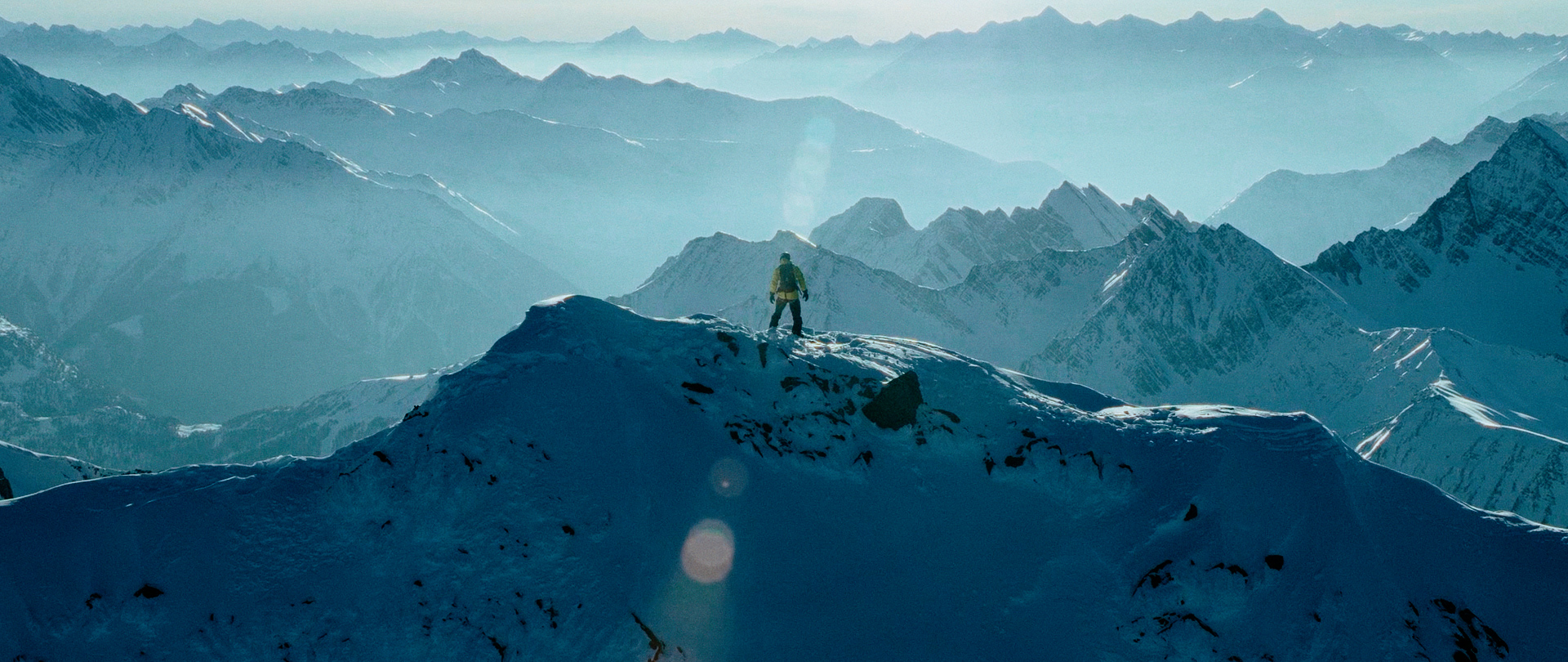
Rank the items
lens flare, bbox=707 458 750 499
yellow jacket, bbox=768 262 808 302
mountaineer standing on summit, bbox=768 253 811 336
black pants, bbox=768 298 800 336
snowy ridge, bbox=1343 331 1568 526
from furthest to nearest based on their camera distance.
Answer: snowy ridge, bbox=1343 331 1568 526 < black pants, bbox=768 298 800 336 < yellow jacket, bbox=768 262 808 302 < mountaineer standing on summit, bbox=768 253 811 336 < lens flare, bbox=707 458 750 499

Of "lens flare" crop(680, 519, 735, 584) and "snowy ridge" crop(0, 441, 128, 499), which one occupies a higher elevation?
"lens flare" crop(680, 519, 735, 584)

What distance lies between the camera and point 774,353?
44.9 m

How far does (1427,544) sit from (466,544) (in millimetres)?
36237

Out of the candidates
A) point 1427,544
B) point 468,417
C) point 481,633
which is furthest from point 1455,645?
point 468,417

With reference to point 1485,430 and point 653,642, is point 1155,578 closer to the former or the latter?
point 653,642

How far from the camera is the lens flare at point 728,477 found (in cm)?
3962

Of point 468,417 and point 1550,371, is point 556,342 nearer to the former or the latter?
point 468,417

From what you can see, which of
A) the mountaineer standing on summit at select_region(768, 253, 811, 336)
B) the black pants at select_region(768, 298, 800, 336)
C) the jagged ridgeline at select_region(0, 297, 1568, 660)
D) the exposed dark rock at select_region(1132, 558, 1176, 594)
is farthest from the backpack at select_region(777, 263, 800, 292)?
the exposed dark rock at select_region(1132, 558, 1176, 594)

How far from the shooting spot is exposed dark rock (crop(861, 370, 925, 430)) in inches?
1699

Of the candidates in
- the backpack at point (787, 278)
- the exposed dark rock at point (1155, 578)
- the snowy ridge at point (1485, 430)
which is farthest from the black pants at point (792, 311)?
the snowy ridge at point (1485, 430)

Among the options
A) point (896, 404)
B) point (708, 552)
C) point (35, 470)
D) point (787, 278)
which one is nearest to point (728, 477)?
point (708, 552)

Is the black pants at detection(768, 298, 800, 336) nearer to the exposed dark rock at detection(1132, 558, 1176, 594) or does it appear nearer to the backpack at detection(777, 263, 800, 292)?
the backpack at detection(777, 263, 800, 292)

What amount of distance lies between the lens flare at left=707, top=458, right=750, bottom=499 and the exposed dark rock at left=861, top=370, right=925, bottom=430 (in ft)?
21.7

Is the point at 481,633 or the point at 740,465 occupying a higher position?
the point at 740,465
